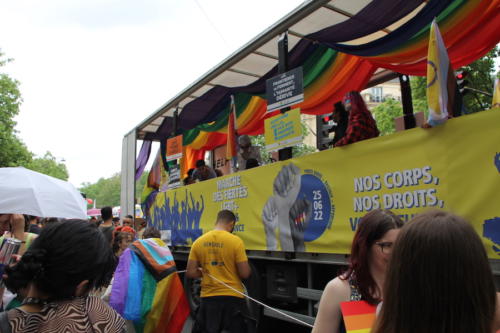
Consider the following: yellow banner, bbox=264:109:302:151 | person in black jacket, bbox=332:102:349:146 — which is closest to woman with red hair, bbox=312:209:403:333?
A: yellow banner, bbox=264:109:302:151

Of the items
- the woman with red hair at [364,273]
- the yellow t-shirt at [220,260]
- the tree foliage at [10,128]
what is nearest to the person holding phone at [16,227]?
the yellow t-shirt at [220,260]

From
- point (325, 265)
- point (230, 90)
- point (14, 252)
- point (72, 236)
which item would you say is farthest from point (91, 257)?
point (230, 90)

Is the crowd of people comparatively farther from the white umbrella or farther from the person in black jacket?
the person in black jacket

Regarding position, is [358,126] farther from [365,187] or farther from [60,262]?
[60,262]

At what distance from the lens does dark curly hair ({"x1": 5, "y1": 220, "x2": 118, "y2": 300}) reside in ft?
5.72

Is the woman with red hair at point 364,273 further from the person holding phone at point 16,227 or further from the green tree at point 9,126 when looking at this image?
the green tree at point 9,126

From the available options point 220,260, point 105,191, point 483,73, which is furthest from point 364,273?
point 105,191

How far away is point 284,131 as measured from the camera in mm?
5355

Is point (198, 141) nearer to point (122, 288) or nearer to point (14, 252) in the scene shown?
point (122, 288)

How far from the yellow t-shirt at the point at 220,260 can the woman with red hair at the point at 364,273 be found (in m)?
2.69

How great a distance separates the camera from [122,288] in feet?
13.4

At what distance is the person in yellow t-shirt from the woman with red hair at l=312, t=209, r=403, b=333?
2698 millimetres

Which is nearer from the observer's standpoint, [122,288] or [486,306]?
[486,306]

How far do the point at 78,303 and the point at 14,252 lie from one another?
0.75 metres
